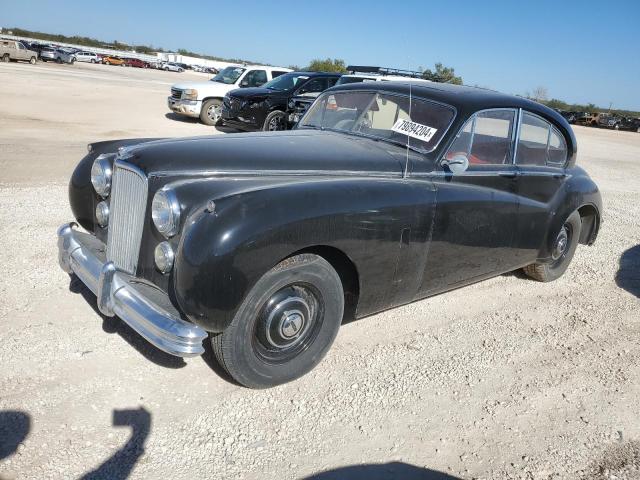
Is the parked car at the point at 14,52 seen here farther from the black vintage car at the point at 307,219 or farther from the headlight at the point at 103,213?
the headlight at the point at 103,213

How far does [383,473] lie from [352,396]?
23.6 inches

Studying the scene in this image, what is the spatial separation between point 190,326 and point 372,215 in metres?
1.21

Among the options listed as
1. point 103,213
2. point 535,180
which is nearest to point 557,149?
point 535,180

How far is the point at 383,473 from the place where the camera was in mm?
2402

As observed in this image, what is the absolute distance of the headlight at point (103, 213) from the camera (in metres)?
3.30

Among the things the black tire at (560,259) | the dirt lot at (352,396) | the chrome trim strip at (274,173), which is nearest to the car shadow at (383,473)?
the dirt lot at (352,396)

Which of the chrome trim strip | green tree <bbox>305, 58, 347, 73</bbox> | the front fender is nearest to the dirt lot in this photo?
the front fender

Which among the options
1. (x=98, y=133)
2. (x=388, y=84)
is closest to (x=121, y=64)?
(x=98, y=133)

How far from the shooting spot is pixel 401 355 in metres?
3.44

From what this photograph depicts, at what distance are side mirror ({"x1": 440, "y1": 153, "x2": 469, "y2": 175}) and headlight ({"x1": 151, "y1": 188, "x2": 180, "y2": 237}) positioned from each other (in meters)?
1.87

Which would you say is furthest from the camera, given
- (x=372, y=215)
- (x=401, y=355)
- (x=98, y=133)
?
(x=98, y=133)

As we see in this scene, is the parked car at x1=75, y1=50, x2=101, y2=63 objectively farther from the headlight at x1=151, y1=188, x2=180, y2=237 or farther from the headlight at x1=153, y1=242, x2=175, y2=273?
the headlight at x1=153, y1=242, x2=175, y2=273

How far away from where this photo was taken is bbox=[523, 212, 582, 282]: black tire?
191 inches

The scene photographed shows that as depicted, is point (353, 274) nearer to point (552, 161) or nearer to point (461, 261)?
point (461, 261)
